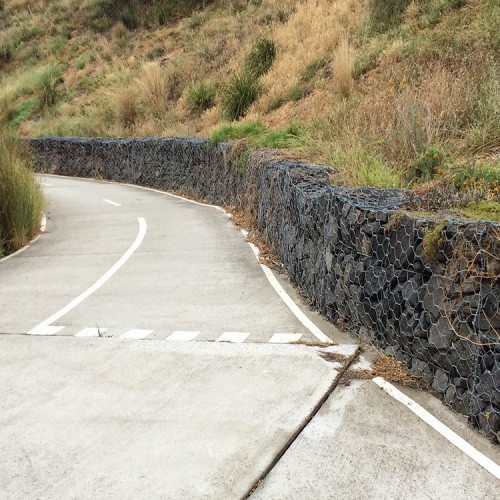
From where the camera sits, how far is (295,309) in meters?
8.80

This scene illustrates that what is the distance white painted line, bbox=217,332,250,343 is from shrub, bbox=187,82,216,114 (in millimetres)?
21139

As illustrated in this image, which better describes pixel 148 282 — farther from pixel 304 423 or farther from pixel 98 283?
pixel 304 423

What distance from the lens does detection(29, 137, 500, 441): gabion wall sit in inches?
207

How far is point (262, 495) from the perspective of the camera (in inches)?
183

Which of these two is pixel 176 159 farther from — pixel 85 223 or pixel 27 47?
pixel 27 47

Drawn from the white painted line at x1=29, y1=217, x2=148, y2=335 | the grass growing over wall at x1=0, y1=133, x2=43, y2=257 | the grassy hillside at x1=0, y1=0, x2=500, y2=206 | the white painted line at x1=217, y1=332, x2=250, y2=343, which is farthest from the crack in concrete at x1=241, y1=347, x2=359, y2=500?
the grass growing over wall at x1=0, y1=133, x2=43, y2=257

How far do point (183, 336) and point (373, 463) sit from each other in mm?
3382

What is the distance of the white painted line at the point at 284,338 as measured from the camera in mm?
7555

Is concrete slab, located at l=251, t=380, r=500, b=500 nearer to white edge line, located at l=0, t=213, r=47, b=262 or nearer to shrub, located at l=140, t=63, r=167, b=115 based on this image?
white edge line, located at l=0, t=213, r=47, b=262

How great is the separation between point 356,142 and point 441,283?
22.9ft

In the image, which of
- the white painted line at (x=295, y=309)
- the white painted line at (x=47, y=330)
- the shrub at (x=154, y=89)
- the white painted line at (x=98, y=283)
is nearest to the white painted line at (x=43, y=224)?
the white painted line at (x=98, y=283)

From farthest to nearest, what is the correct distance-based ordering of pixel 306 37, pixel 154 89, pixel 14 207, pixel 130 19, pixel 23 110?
pixel 130 19
pixel 23 110
pixel 154 89
pixel 306 37
pixel 14 207

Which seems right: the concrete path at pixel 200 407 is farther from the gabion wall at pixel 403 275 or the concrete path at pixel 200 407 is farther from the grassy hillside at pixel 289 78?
the grassy hillside at pixel 289 78

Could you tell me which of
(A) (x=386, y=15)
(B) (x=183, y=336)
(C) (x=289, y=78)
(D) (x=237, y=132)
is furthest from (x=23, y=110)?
(B) (x=183, y=336)
